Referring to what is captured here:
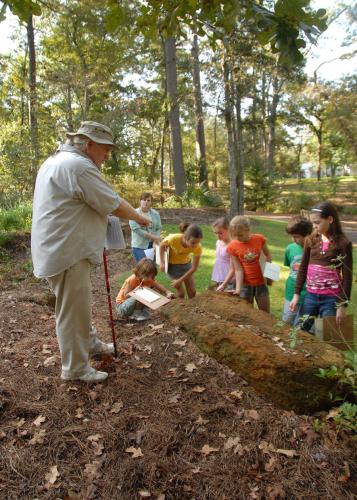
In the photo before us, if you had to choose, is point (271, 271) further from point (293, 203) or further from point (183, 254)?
point (293, 203)

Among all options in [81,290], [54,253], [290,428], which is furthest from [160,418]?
[54,253]

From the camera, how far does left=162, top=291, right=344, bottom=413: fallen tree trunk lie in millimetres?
3234

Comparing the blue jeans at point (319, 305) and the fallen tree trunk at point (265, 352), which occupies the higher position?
the blue jeans at point (319, 305)

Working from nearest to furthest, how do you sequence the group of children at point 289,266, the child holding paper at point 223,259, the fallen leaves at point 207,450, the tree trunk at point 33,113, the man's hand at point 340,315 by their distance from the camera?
the fallen leaves at point 207,450, the man's hand at point 340,315, the group of children at point 289,266, the child holding paper at point 223,259, the tree trunk at point 33,113

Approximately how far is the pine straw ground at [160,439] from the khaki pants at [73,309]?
0.39 meters

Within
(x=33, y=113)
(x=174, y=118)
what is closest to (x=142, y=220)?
(x=33, y=113)

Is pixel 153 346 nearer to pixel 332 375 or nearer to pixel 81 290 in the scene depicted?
pixel 81 290

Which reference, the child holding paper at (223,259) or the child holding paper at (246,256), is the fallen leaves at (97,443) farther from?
the child holding paper at (223,259)

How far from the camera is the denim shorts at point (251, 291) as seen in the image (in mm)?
5312

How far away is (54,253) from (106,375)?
127cm

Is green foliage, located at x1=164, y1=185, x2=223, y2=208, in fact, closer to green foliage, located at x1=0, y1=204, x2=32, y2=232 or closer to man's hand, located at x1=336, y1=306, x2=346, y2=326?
green foliage, located at x1=0, y1=204, x2=32, y2=232

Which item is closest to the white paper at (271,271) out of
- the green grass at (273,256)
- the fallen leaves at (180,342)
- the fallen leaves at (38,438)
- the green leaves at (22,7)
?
the fallen leaves at (180,342)

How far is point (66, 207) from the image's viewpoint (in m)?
3.26

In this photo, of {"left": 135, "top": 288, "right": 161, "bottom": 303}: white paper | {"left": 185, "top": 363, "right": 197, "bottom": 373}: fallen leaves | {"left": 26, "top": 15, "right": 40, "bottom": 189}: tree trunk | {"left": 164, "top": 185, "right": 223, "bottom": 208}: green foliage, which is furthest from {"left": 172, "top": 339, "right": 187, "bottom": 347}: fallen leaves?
{"left": 164, "top": 185, "right": 223, "bottom": 208}: green foliage
